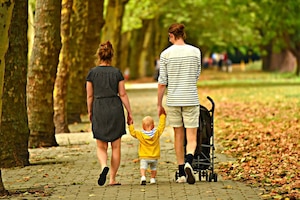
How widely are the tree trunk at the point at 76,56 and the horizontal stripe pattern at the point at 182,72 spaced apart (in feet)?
46.2

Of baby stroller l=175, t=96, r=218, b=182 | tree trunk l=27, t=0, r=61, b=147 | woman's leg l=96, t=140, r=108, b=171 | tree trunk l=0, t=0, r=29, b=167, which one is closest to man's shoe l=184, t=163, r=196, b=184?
baby stroller l=175, t=96, r=218, b=182

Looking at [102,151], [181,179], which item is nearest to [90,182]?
[102,151]

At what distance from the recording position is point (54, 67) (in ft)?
59.3

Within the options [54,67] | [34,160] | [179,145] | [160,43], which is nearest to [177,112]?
[179,145]

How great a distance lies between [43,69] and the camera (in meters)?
18.0

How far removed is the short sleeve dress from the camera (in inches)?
468

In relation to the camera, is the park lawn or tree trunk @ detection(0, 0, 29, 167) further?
tree trunk @ detection(0, 0, 29, 167)

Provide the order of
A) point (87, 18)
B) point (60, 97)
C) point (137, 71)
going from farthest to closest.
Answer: point (137, 71) → point (87, 18) → point (60, 97)

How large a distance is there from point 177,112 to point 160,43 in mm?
60237

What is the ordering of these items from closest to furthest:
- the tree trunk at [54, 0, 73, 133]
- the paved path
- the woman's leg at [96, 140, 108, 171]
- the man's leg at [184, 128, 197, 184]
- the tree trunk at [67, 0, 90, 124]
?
the paved path
the man's leg at [184, 128, 197, 184]
the woman's leg at [96, 140, 108, 171]
the tree trunk at [54, 0, 73, 133]
the tree trunk at [67, 0, 90, 124]

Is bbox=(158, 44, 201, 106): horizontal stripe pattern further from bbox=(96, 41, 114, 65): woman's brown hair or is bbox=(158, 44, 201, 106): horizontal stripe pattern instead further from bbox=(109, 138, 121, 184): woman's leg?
bbox=(109, 138, 121, 184): woman's leg

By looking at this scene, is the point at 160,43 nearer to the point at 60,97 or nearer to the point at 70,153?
the point at 60,97

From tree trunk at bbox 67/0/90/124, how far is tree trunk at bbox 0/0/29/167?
36.2 ft

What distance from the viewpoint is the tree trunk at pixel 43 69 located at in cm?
1780
